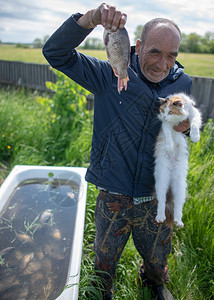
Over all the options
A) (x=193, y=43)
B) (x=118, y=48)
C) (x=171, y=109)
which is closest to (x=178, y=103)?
(x=171, y=109)

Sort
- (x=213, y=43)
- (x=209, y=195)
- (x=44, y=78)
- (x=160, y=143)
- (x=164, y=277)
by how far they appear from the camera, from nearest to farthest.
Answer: (x=160, y=143) → (x=164, y=277) → (x=209, y=195) → (x=44, y=78) → (x=213, y=43)

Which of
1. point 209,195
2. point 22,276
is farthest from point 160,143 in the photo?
point 22,276

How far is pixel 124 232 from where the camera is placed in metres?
2.01

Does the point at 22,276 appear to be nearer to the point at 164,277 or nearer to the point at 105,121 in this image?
the point at 164,277

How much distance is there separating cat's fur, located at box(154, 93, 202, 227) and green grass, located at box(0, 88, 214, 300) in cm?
80

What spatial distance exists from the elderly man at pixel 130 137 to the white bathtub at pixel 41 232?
1.16 feet

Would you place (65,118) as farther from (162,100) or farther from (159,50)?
(159,50)

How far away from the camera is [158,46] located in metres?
1.57

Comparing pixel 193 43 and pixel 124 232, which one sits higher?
pixel 193 43

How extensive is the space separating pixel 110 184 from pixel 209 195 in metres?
1.58

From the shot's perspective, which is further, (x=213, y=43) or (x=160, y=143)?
(x=213, y=43)

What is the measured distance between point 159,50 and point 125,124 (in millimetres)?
553

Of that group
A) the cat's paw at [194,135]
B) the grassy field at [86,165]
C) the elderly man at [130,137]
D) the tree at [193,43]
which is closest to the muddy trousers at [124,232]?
the elderly man at [130,137]

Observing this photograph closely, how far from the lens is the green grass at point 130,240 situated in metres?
2.38
